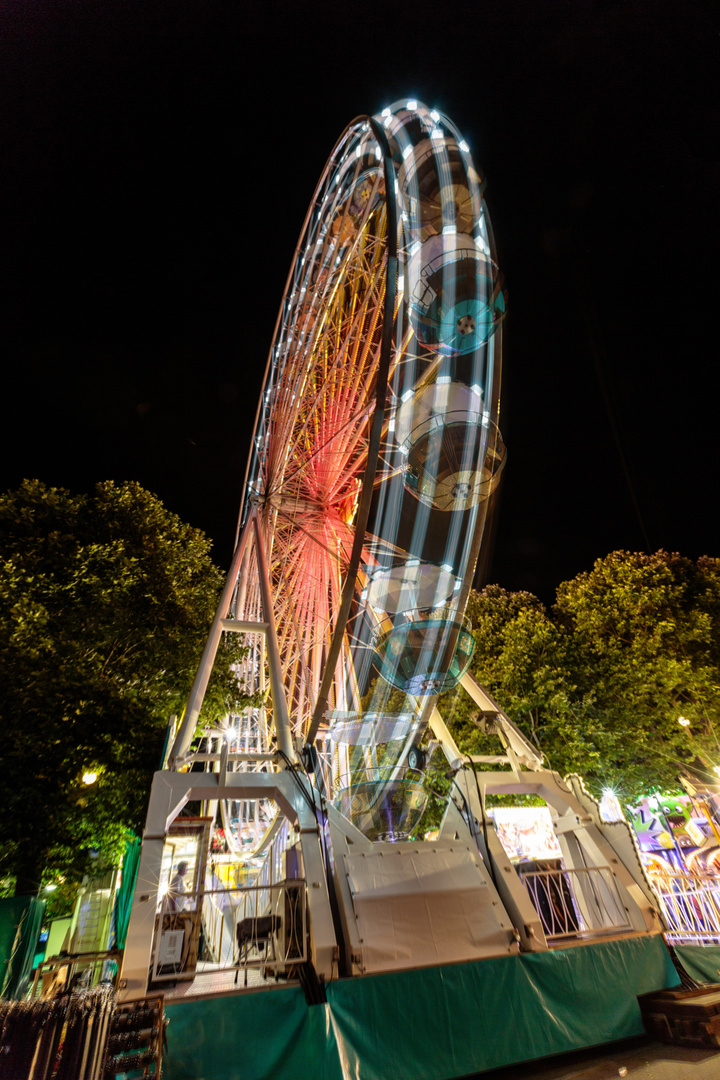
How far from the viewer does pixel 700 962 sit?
6.02 metres

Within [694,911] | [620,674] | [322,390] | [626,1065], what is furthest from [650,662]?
[626,1065]

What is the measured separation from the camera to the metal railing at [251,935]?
16.5 feet

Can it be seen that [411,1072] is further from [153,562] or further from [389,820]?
[153,562]

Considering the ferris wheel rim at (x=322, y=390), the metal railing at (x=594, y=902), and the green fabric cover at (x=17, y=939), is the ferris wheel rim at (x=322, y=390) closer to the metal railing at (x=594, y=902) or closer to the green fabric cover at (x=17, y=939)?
the metal railing at (x=594, y=902)

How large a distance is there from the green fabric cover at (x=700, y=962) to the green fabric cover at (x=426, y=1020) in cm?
31

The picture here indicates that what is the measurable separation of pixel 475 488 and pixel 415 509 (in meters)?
0.86

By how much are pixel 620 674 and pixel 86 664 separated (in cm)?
1669

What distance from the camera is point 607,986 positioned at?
543 centimetres

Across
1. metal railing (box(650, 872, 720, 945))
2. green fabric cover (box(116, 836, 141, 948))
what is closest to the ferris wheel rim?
green fabric cover (box(116, 836, 141, 948))

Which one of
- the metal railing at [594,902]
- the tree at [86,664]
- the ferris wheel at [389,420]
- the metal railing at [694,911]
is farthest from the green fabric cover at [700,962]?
the tree at [86,664]

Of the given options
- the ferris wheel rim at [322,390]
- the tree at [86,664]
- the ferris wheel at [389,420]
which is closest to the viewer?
the ferris wheel rim at [322,390]

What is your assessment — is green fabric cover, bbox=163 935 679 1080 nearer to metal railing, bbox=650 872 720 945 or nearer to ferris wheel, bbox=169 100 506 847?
ferris wheel, bbox=169 100 506 847

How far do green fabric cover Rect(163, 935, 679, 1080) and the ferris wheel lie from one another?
228cm

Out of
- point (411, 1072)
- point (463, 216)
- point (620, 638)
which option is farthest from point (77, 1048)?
point (620, 638)
